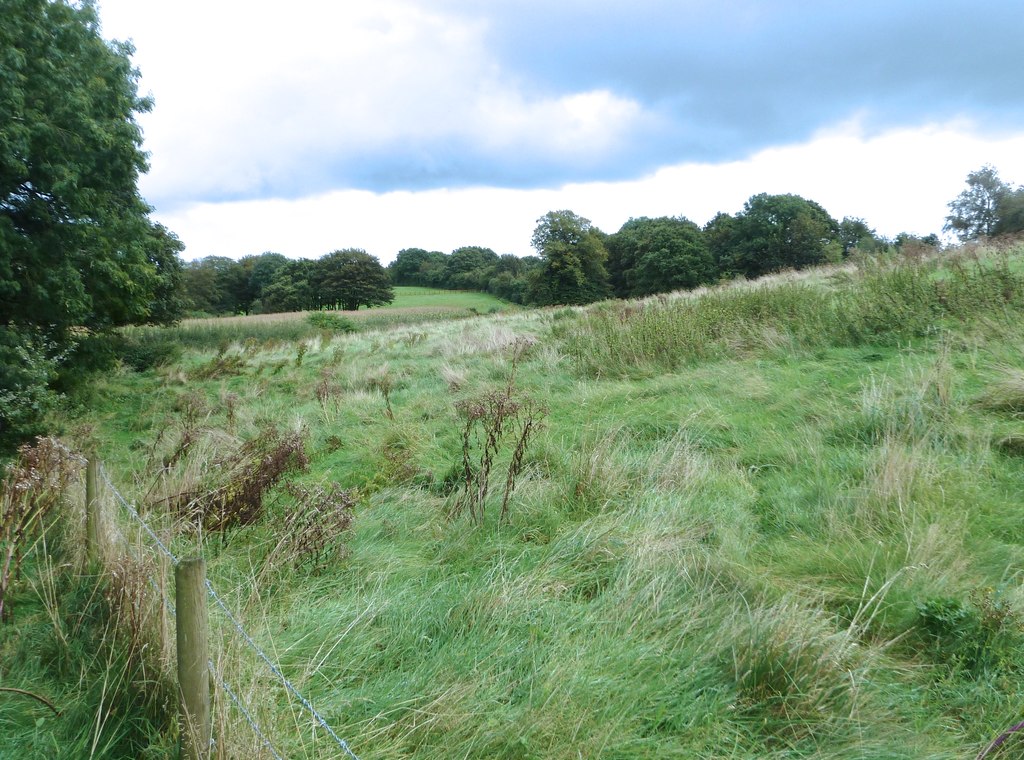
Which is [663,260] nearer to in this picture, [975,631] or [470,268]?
[470,268]

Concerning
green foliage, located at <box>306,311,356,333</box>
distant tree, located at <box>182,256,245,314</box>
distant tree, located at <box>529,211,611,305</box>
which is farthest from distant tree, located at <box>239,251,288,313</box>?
green foliage, located at <box>306,311,356,333</box>

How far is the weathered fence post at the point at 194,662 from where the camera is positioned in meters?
1.88

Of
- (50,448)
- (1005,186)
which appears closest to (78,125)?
(50,448)

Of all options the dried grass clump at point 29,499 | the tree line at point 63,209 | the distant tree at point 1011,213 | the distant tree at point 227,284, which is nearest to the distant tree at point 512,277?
the distant tree at point 227,284

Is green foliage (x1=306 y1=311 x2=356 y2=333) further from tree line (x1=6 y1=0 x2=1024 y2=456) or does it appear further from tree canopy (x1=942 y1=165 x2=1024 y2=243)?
tree canopy (x1=942 y1=165 x2=1024 y2=243)

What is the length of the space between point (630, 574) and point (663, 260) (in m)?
53.7

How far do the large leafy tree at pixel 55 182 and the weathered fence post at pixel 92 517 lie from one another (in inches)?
263

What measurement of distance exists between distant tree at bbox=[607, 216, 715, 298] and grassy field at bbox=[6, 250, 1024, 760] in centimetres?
4687

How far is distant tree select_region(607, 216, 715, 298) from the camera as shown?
53625 mm

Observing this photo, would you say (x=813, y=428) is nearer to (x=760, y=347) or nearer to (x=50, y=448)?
(x=760, y=347)

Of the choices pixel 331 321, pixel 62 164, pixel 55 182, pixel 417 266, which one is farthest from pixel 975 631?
pixel 417 266

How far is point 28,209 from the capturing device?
11203 millimetres

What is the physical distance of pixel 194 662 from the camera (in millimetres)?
1938

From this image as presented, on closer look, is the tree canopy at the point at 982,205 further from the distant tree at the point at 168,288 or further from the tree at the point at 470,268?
the tree at the point at 470,268
